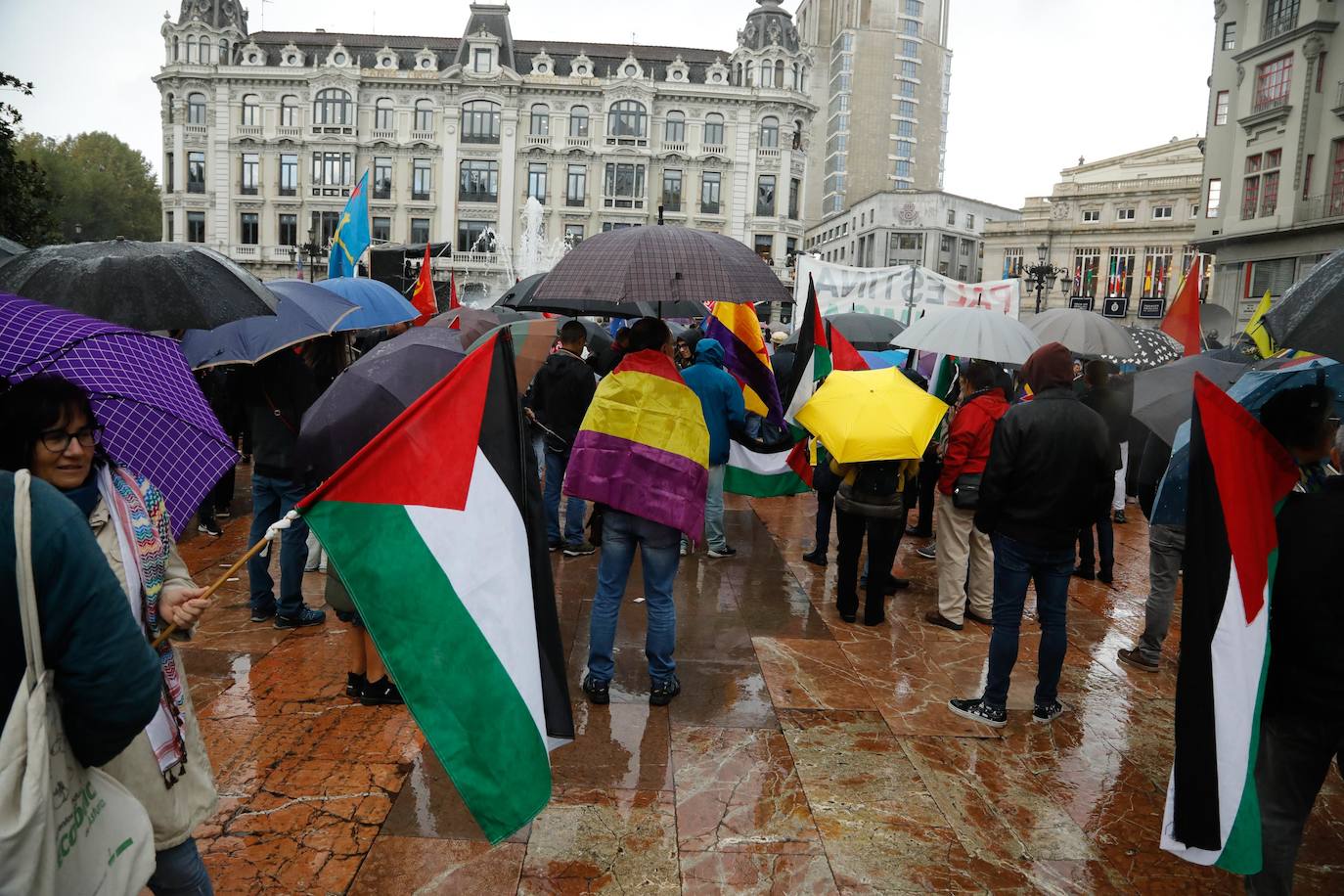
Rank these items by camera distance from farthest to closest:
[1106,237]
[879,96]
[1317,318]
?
[879,96] → [1106,237] → [1317,318]

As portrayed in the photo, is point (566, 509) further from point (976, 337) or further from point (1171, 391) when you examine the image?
point (1171, 391)

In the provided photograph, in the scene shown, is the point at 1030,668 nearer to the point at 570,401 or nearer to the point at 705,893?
the point at 705,893

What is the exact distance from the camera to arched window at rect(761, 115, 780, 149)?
54031mm

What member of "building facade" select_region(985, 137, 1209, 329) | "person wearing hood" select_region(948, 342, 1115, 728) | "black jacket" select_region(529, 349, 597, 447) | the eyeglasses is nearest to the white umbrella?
"person wearing hood" select_region(948, 342, 1115, 728)

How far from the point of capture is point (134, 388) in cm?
251

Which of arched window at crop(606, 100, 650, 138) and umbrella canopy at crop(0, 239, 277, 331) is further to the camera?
arched window at crop(606, 100, 650, 138)

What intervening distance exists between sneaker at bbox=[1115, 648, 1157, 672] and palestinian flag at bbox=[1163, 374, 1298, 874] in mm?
2953

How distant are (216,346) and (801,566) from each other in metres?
4.67

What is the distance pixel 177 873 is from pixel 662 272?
300 cm

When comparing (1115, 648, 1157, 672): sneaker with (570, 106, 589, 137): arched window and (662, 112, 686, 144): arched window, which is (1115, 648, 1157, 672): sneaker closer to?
(662, 112, 686, 144): arched window

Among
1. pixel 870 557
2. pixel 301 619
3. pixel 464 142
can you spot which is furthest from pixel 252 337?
pixel 464 142

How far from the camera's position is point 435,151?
5259 centimetres

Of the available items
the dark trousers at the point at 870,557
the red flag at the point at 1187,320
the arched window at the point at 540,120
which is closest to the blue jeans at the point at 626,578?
the dark trousers at the point at 870,557

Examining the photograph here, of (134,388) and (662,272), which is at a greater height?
(662,272)
